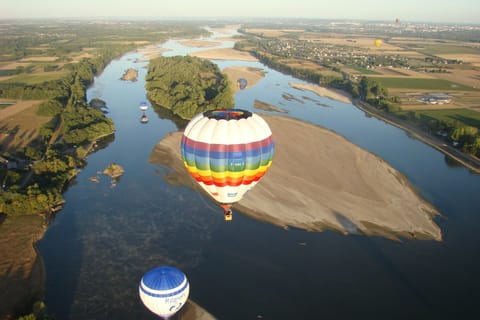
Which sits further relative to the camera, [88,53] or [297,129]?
[88,53]

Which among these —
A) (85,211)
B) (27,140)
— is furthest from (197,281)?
(27,140)

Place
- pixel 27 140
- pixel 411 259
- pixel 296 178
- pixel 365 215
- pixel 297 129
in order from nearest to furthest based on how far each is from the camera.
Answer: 1. pixel 411 259
2. pixel 365 215
3. pixel 296 178
4. pixel 27 140
5. pixel 297 129

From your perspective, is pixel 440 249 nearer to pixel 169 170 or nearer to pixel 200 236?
pixel 200 236

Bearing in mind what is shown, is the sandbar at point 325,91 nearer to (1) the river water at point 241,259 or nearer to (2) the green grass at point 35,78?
(1) the river water at point 241,259

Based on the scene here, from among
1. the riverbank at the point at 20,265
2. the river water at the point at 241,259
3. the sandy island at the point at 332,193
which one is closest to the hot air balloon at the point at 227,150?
the river water at the point at 241,259

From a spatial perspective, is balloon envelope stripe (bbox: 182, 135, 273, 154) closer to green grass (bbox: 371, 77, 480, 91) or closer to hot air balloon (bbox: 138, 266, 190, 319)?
hot air balloon (bbox: 138, 266, 190, 319)

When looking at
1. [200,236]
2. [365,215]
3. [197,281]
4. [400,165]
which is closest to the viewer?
[197,281]
